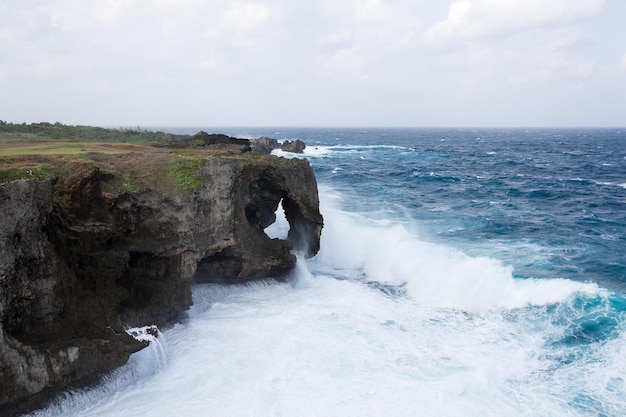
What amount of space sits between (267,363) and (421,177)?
50925mm

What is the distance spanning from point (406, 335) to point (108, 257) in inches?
474

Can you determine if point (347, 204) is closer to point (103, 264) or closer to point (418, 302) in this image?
point (418, 302)

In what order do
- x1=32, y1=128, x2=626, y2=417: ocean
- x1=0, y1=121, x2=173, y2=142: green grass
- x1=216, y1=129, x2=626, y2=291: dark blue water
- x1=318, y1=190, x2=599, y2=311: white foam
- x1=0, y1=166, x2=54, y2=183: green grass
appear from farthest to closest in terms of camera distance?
x1=0, y1=121, x2=173, y2=142: green grass < x1=216, y1=129, x2=626, y2=291: dark blue water < x1=318, y1=190, x2=599, y2=311: white foam < x1=0, y1=166, x2=54, y2=183: green grass < x1=32, y1=128, x2=626, y2=417: ocean

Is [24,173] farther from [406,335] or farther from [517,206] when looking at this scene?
[517,206]

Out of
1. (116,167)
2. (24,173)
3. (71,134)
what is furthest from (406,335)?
(71,134)

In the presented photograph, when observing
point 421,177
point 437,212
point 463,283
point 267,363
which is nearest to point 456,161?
point 421,177

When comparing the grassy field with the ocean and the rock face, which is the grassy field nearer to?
the rock face

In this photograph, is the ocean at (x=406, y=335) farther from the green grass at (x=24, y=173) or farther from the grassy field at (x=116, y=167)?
the green grass at (x=24, y=173)

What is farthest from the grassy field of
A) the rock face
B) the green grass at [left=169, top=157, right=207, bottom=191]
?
the rock face

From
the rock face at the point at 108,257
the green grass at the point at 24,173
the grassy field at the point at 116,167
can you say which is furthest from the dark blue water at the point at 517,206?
the green grass at the point at 24,173

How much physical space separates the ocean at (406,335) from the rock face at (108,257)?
1.08 m

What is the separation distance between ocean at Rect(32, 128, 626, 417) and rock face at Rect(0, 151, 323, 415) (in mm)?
1075

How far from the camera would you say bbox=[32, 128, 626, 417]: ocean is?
1519 cm

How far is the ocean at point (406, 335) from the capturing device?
15.2 metres
